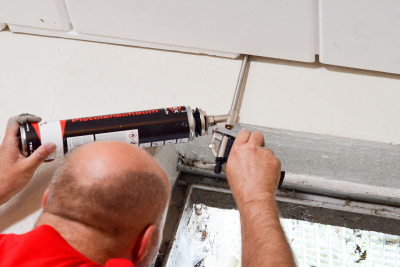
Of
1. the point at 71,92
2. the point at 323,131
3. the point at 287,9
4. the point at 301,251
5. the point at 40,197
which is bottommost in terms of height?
the point at 301,251

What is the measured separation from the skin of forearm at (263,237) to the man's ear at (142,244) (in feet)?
0.65

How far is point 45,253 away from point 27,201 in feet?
1.20

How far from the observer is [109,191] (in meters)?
0.66

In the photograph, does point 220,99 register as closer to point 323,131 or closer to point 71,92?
point 323,131

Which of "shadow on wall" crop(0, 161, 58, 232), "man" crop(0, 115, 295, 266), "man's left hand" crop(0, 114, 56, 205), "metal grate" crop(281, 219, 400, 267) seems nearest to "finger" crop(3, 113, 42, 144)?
"man's left hand" crop(0, 114, 56, 205)

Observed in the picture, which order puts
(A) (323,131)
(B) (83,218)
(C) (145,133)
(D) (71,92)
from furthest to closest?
(D) (71,92), (A) (323,131), (C) (145,133), (B) (83,218)

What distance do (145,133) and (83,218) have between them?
0.94 ft

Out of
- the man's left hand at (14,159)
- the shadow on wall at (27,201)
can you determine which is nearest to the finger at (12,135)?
the man's left hand at (14,159)

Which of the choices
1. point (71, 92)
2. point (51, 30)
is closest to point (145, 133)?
point (71, 92)

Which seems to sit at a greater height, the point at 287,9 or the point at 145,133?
the point at 287,9

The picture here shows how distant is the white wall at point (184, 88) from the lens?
1.05 metres

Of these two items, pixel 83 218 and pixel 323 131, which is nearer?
pixel 83 218

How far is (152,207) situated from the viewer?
69 cm

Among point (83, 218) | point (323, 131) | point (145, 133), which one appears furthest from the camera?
point (323, 131)
